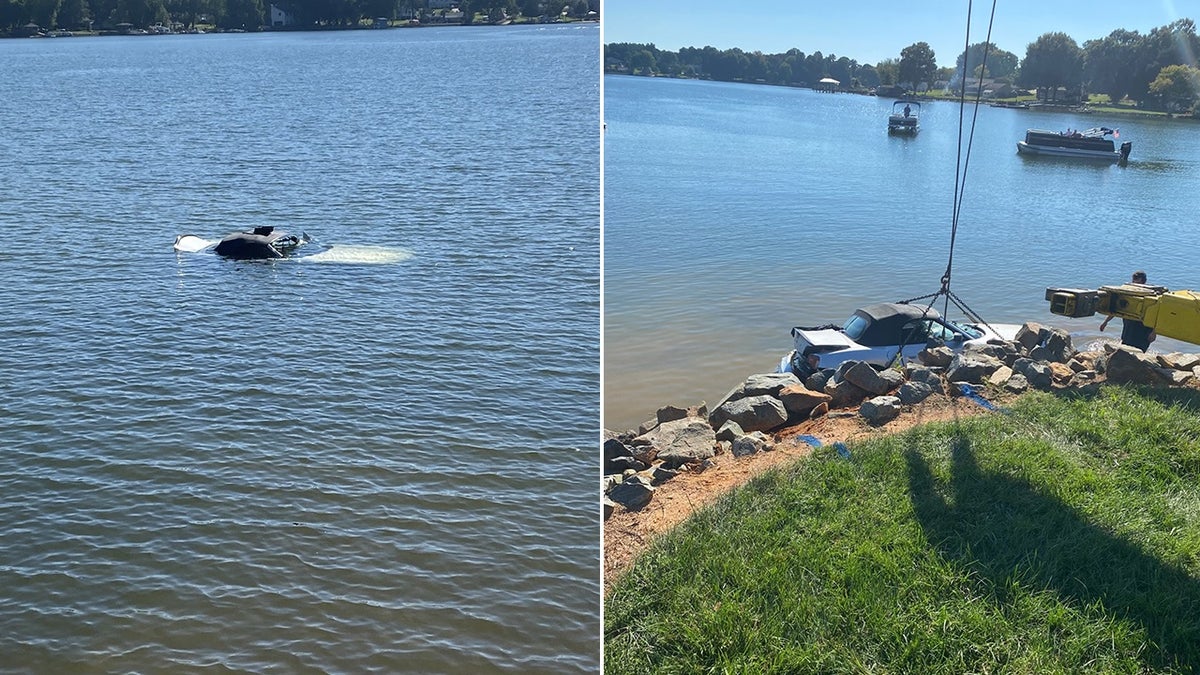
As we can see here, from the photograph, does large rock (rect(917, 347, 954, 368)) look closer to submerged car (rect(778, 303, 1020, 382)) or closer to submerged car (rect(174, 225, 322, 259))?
submerged car (rect(778, 303, 1020, 382))

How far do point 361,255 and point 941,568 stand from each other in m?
17.7

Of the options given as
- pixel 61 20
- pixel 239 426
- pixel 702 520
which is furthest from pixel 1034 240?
pixel 61 20

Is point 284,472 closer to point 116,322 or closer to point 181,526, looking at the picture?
point 181,526

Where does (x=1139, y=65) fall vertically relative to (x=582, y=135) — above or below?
above

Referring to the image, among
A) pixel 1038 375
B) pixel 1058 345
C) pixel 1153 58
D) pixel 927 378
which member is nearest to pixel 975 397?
pixel 1038 375

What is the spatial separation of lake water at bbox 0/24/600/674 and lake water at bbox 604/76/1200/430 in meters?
1.53

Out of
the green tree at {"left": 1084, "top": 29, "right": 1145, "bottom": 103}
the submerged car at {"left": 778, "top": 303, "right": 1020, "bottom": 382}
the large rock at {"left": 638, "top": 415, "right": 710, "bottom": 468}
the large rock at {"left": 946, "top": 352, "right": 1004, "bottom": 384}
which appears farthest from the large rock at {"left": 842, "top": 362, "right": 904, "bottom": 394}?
the green tree at {"left": 1084, "top": 29, "right": 1145, "bottom": 103}

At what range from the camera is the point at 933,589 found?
4887 millimetres

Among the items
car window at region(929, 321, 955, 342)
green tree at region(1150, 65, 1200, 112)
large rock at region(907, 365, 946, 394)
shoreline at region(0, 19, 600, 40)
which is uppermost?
shoreline at region(0, 19, 600, 40)

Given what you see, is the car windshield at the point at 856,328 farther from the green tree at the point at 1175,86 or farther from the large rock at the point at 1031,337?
the green tree at the point at 1175,86

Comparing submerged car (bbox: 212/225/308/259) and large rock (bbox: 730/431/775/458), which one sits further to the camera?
submerged car (bbox: 212/225/308/259)

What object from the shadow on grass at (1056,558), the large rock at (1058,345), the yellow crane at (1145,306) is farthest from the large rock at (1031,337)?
the shadow on grass at (1056,558)

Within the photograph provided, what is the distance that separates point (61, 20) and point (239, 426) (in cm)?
12787

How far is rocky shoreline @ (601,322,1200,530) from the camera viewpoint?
29.0 feet
